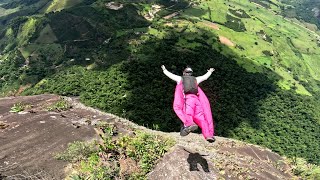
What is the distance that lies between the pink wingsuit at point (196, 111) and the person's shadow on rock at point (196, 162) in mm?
2183

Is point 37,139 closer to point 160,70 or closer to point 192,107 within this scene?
point 192,107

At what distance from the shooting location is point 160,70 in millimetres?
121750

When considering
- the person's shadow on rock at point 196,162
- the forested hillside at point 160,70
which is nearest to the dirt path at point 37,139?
the person's shadow on rock at point 196,162

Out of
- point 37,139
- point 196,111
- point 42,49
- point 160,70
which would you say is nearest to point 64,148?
point 37,139

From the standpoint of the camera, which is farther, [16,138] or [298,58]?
[298,58]

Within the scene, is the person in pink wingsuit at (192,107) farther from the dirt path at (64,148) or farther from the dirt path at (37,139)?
the dirt path at (37,139)

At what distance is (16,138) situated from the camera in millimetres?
19188

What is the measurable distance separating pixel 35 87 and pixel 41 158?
380 ft

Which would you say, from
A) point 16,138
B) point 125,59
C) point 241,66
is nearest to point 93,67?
point 125,59

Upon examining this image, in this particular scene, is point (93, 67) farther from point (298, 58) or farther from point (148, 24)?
point (298, 58)

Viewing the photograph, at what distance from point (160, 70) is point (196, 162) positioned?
10524 cm

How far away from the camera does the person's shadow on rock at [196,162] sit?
16.8 meters

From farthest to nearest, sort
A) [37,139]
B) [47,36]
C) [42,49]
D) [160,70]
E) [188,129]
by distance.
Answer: [47,36], [42,49], [160,70], [37,139], [188,129]

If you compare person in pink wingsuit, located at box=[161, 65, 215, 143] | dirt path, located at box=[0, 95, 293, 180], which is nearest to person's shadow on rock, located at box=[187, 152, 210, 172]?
dirt path, located at box=[0, 95, 293, 180]
